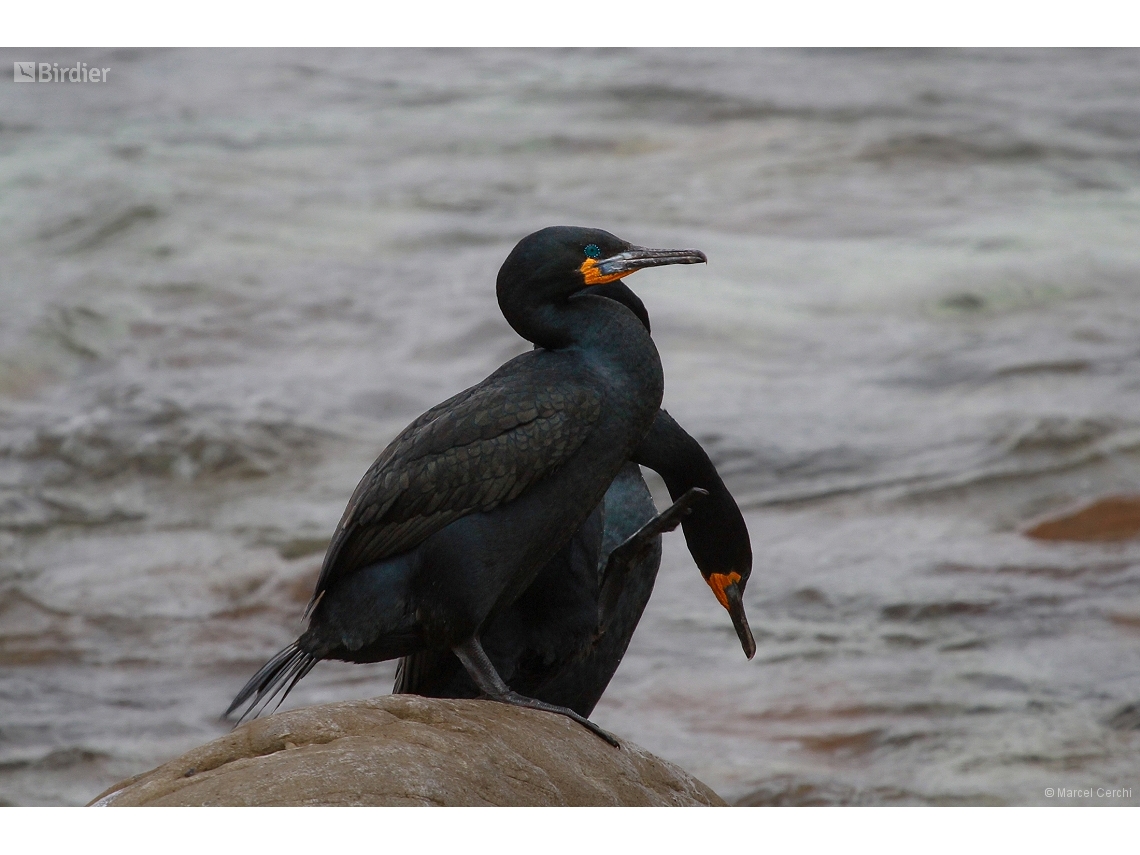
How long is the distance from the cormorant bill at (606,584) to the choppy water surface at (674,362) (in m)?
4.17

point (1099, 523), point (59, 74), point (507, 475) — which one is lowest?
point (1099, 523)

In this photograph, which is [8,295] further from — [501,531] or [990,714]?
[501,531]

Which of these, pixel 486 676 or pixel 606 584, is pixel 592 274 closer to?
pixel 606 584

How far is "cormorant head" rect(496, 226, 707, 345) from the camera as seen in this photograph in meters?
4.44

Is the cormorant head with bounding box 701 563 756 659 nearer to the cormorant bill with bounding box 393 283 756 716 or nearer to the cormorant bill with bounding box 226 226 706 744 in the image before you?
the cormorant bill with bounding box 393 283 756 716

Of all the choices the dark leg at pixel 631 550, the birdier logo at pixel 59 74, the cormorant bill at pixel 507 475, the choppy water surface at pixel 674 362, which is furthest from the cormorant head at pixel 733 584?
the birdier logo at pixel 59 74

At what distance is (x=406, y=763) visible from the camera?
14.0 ft

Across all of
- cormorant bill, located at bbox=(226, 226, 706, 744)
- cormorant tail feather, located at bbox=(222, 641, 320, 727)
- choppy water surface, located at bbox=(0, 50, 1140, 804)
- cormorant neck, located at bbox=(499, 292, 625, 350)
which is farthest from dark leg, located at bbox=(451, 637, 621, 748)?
choppy water surface, located at bbox=(0, 50, 1140, 804)

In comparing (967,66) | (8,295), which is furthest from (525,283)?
(967,66)

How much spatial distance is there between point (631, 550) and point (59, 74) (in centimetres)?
1715

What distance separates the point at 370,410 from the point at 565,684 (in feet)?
30.8

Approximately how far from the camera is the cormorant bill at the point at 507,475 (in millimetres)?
4445

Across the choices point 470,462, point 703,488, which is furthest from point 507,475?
point 703,488

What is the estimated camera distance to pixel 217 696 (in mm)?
10820
